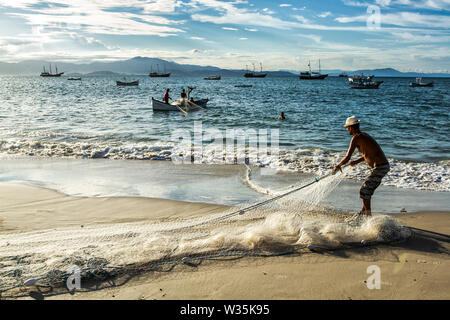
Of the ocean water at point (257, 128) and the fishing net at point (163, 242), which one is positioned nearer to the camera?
the fishing net at point (163, 242)

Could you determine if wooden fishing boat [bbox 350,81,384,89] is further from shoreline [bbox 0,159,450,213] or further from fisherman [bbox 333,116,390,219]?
fisherman [bbox 333,116,390,219]

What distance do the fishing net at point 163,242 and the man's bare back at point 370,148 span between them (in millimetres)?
791

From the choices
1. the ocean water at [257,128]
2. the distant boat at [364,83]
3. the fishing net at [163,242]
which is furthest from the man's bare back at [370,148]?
the distant boat at [364,83]

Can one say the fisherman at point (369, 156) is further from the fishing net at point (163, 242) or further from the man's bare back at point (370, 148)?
the fishing net at point (163, 242)

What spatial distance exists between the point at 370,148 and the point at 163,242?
3701mm

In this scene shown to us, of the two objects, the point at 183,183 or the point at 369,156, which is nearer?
the point at 369,156

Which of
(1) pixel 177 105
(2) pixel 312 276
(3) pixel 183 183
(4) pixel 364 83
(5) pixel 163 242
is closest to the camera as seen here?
(2) pixel 312 276

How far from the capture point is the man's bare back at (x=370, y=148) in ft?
18.7

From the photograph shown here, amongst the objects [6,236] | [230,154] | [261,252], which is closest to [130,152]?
[230,154]

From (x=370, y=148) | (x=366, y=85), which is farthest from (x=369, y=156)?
(x=366, y=85)

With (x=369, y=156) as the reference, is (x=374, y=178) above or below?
below

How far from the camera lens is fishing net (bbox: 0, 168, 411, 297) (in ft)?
13.3

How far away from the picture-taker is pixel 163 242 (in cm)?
480

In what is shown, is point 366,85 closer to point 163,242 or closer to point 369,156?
point 369,156
